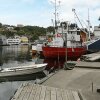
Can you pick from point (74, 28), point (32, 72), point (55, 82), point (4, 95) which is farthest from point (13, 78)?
point (74, 28)

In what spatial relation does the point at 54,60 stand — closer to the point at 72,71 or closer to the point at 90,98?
the point at 72,71

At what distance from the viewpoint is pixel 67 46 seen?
54.3m

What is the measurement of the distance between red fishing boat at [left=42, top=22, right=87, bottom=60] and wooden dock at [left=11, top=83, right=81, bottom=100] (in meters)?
32.5

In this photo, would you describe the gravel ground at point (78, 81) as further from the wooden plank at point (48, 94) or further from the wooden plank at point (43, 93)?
the wooden plank at point (43, 93)

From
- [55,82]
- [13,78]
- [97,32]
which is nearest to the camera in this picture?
[55,82]

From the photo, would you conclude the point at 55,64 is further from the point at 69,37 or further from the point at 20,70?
the point at 20,70

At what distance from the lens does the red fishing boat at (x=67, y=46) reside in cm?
5100

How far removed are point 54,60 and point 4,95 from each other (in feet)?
94.6

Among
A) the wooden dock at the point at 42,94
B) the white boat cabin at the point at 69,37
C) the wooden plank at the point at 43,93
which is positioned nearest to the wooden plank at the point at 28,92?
the wooden dock at the point at 42,94

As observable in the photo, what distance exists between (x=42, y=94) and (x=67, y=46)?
42.8 meters

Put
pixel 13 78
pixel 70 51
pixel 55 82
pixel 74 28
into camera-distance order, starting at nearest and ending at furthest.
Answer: pixel 55 82
pixel 13 78
pixel 70 51
pixel 74 28

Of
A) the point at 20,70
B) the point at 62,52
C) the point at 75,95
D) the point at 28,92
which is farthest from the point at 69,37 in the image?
the point at 75,95

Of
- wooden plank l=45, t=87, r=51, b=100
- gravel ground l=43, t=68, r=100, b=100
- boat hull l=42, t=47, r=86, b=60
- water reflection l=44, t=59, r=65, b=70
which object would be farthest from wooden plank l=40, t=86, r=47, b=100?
boat hull l=42, t=47, r=86, b=60

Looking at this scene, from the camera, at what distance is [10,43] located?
19875 cm
